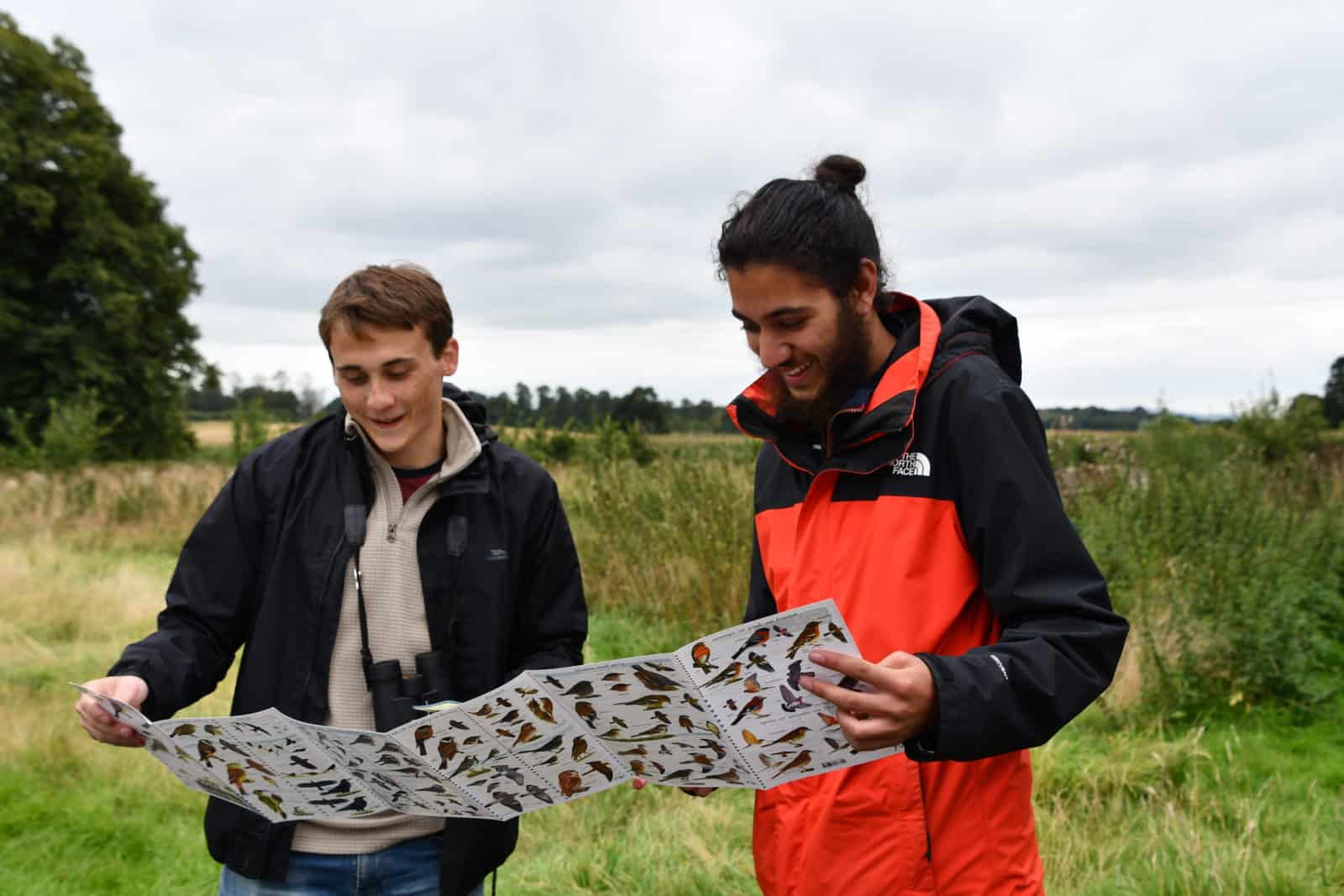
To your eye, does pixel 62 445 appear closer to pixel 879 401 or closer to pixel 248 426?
pixel 248 426

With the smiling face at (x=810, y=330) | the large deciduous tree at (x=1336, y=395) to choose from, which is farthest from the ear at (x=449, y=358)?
the large deciduous tree at (x=1336, y=395)

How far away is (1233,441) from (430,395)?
12.0m

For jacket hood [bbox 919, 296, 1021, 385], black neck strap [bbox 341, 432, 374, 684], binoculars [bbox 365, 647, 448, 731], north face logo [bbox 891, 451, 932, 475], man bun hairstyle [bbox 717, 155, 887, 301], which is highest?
man bun hairstyle [bbox 717, 155, 887, 301]

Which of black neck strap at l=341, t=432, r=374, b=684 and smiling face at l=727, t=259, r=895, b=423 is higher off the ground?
smiling face at l=727, t=259, r=895, b=423

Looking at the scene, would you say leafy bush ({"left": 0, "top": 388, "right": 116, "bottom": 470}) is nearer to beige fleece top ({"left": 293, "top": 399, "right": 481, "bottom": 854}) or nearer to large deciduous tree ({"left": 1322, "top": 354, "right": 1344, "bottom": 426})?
beige fleece top ({"left": 293, "top": 399, "right": 481, "bottom": 854})

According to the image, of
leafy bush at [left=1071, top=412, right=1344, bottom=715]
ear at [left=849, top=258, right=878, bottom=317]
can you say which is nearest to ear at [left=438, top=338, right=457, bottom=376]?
ear at [left=849, top=258, right=878, bottom=317]

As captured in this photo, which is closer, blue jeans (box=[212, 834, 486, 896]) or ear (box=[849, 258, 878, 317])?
ear (box=[849, 258, 878, 317])

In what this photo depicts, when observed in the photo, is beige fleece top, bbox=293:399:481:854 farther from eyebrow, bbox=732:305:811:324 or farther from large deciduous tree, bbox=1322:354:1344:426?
large deciduous tree, bbox=1322:354:1344:426

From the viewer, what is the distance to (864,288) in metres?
1.98

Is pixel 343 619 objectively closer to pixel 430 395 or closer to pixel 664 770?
pixel 430 395

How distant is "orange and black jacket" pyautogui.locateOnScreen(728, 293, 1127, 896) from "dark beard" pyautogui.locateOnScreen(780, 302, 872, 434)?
5 cm

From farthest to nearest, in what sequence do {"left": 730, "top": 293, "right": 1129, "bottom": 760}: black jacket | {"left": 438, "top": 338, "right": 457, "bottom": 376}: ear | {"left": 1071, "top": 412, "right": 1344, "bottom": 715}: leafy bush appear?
{"left": 1071, "top": 412, "right": 1344, "bottom": 715}: leafy bush
{"left": 438, "top": 338, "right": 457, "bottom": 376}: ear
{"left": 730, "top": 293, "right": 1129, "bottom": 760}: black jacket

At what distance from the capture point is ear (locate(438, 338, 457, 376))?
95.3 inches

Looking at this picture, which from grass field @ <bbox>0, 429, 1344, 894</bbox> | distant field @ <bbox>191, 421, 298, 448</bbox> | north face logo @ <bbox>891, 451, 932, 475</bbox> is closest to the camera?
north face logo @ <bbox>891, 451, 932, 475</bbox>
